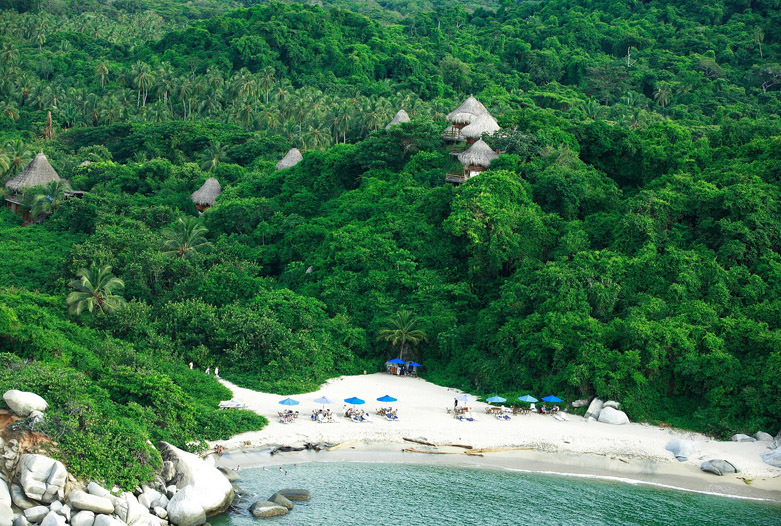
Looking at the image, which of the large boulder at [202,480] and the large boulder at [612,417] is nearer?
the large boulder at [202,480]

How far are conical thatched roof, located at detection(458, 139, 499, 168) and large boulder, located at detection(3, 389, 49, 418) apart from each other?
3015cm

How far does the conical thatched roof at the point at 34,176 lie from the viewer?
2456 inches

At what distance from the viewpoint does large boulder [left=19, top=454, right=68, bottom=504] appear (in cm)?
2423

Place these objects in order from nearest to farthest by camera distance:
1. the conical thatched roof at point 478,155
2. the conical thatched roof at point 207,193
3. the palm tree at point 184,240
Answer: the palm tree at point 184,240 → the conical thatched roof at point 478,155 → the conical thatched roof at point 207,193

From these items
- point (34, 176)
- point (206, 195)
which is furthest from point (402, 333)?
point (34, 176)

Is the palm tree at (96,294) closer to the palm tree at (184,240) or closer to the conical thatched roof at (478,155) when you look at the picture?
the palm tree at (184,240)

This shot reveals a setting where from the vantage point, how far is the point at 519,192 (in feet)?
154

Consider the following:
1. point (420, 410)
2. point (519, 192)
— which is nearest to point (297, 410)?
point (420, 410)

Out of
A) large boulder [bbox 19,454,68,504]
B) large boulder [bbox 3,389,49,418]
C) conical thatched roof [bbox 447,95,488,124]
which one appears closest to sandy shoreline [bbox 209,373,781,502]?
large boulder [bbox 19,454,68,504]

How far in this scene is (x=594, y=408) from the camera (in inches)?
1369

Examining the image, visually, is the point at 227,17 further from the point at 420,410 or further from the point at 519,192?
the point at 420,410

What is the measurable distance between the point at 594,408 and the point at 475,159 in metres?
19.7

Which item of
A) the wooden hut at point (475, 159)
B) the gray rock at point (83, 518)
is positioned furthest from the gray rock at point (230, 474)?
→ the wooden hut at point (475, 159)

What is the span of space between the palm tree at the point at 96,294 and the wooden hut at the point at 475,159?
66.3ft
